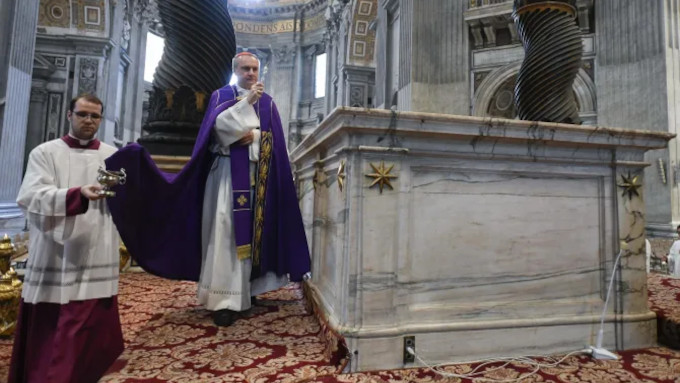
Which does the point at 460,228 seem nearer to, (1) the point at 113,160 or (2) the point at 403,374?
(2) the point at 403,374

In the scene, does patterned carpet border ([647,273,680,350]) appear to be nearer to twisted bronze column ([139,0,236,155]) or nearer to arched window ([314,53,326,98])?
twisted bronze column ([139,0,236,155])

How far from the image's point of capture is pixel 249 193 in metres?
2.12

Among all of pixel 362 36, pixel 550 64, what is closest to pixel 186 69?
pixel 550 64

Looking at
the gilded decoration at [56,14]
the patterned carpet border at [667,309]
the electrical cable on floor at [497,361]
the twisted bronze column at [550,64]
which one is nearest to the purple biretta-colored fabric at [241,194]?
the electrical cable on floor at [497,361]

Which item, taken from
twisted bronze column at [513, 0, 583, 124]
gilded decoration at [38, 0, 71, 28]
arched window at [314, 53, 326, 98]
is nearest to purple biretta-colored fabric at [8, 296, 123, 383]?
twisted bronze column at [513, 0, 583, 124]

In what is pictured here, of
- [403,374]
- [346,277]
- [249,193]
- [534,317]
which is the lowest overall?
[403,374]

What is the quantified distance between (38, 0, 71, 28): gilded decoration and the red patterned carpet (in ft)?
39.9

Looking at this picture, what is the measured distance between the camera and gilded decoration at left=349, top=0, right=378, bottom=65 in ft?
46.7

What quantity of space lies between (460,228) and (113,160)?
1.70m

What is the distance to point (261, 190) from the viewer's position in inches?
85.7

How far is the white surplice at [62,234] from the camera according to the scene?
1521mm

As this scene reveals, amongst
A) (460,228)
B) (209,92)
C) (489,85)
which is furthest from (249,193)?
(489,85)

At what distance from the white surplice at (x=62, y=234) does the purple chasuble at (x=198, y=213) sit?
22 centimetres

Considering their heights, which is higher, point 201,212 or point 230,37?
point 230,37
